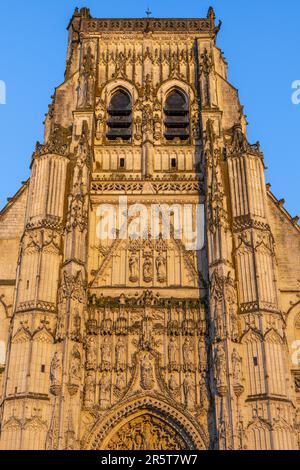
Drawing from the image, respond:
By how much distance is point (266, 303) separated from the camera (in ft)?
69.8

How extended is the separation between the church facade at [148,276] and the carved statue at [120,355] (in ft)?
0.14

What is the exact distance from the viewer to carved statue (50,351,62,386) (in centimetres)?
1977

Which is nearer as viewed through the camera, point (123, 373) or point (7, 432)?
point (7, 432)

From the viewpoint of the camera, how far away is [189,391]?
20594 mm

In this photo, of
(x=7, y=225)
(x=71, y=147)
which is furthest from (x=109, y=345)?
(x=71, y=147)

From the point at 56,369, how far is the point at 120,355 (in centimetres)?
218

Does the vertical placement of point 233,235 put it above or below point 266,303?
above

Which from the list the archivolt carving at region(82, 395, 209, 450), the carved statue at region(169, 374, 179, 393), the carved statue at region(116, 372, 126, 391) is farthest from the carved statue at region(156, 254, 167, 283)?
the archivolt carving at region(82, 395, 209, 450)

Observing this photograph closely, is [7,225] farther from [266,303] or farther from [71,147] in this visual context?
[266,303]

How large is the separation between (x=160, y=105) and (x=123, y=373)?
10.9m

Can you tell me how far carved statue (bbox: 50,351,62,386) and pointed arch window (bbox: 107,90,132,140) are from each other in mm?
9393

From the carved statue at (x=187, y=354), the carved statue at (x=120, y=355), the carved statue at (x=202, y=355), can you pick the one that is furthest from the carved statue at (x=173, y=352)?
the carved statue at (x=120, y=355)

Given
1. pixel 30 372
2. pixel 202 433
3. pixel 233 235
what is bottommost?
pixel 202 433

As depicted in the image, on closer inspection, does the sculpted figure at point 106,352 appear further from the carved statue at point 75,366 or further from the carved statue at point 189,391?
the carved statue at point 189,391
